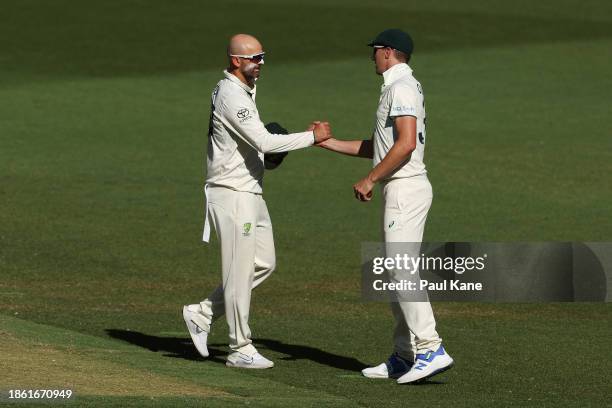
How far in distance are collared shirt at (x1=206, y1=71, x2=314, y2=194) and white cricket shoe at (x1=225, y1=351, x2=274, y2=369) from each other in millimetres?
1327

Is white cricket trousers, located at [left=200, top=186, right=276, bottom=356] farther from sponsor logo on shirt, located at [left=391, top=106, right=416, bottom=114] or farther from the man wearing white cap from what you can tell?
sponsor logo on shirt, located at [left=391, top=106, right=416, bottom=114]

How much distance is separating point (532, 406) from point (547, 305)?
5728 millimetres

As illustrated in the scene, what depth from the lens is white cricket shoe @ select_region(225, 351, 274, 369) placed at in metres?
11.6

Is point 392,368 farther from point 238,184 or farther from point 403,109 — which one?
point 403,109

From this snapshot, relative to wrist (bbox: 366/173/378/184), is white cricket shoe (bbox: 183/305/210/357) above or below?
below

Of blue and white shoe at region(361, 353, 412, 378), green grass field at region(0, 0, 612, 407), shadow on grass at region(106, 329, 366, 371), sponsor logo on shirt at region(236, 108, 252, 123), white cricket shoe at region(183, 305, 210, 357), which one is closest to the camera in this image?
green grass field at region(0, 0, 612, 407)

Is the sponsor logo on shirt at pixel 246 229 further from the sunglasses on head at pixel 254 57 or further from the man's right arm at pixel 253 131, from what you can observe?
the sunglasses on head at pixel 254 57

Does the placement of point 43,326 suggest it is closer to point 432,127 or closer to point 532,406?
point 532,406

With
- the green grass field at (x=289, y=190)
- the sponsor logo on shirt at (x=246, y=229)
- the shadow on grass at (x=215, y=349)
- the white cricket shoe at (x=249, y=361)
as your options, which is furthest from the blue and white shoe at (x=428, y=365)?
the sponsor logo on shirt at (x=246, y=229)

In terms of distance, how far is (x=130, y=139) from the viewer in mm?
26750

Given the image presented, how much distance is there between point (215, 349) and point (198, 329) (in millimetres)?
853

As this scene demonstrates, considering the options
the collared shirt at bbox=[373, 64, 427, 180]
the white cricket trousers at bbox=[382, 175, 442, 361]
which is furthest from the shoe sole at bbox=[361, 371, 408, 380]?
the collared shirt at bbox=[373, 64, 427, 180]

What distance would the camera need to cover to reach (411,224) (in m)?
11.1

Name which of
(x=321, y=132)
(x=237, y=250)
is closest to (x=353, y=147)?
(x=321, y=132)
